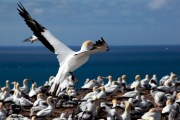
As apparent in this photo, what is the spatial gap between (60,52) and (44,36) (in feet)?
1.58

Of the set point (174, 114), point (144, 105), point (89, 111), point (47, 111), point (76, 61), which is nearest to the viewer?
point (76, 61)

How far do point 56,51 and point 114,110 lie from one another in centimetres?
292

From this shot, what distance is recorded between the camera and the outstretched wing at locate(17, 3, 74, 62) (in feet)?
30.7

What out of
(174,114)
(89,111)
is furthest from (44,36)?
(174,114)

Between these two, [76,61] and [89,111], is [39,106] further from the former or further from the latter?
[76,61]

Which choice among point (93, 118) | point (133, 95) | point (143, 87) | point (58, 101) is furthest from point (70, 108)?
point (143, 87)

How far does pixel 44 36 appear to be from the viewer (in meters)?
9.53

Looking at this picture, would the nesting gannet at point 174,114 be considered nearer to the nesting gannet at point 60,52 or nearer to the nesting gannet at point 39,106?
the nesting gannet at point 60,52

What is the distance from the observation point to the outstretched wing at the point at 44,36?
935 centimetres

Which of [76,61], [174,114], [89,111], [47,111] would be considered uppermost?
[76,61]

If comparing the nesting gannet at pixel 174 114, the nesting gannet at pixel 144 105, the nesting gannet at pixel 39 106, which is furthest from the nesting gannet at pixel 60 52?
the nesting gannet at pixel 144 105

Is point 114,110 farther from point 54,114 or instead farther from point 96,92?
point 96,92

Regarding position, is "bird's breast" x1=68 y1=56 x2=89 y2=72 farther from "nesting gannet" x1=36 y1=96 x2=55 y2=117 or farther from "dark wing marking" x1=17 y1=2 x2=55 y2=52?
"nesting gannet" x1=36 y1=96 x2=55 y2=117

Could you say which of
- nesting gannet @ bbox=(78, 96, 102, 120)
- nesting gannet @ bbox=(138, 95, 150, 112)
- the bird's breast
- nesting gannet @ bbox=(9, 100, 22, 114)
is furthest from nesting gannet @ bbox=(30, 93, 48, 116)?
the bird's breast
